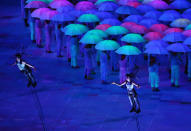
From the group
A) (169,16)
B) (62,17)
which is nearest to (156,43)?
(169,16)

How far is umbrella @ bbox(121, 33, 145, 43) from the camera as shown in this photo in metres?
17.5

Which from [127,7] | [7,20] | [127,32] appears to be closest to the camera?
[127,32]

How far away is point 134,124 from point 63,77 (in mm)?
5190

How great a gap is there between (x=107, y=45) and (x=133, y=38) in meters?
1.10

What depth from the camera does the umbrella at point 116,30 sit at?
715 inches

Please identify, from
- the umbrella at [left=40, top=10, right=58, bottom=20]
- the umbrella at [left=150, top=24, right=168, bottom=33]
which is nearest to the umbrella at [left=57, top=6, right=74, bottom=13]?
the umbrella at [left=40, top=10, right=58, bottom=20]

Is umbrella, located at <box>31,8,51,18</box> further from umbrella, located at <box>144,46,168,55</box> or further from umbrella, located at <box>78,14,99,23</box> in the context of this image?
umbrella, located at <box>144,46,168,55</box>

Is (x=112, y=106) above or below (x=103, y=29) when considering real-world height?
below

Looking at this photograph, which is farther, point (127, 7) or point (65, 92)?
point (127, 7)

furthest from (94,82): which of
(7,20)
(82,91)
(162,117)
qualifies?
(7,20)

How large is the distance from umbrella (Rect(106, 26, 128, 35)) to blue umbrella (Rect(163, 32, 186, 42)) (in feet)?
5.47

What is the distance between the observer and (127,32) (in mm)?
18609

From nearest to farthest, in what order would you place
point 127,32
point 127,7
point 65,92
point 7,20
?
point 65,92, point 127,32, point 127,7, point 7,20

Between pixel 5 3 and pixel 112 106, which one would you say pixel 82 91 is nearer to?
pixel 112 106
